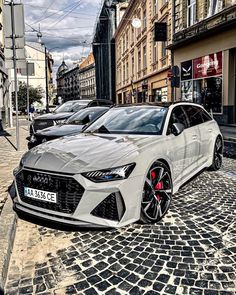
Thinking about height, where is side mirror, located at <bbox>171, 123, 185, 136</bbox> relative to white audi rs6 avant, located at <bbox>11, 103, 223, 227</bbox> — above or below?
above

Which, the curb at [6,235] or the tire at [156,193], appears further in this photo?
the tire at [156,193]

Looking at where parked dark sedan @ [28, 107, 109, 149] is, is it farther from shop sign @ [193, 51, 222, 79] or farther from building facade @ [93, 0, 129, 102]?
building facade @ [93, 0, 129, 102]

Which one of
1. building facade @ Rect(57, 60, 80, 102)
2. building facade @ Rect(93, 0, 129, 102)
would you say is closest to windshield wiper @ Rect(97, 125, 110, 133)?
building facade @ Rect(93, 0, 129, 102)

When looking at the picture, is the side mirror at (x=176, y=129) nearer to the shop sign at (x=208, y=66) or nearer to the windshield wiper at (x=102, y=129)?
the windshield wiper at (x=102, y=129)

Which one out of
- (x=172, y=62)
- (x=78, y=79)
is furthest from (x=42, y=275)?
(x=78, y=79)

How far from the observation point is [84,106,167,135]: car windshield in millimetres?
4648

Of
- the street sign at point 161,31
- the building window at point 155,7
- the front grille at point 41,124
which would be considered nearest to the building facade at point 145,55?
the building window at point 155,7

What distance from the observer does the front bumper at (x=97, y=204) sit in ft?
10.7

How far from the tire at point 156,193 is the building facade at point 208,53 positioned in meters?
13.9

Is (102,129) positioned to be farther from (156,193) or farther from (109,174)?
(109,174)

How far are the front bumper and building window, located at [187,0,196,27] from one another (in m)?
19.0

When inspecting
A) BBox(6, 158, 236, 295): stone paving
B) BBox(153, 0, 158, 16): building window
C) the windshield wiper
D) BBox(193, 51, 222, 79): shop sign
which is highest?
BBox(153, 0, 158, 16): building window

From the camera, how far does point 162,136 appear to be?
4398 mm

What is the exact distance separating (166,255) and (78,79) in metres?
128
